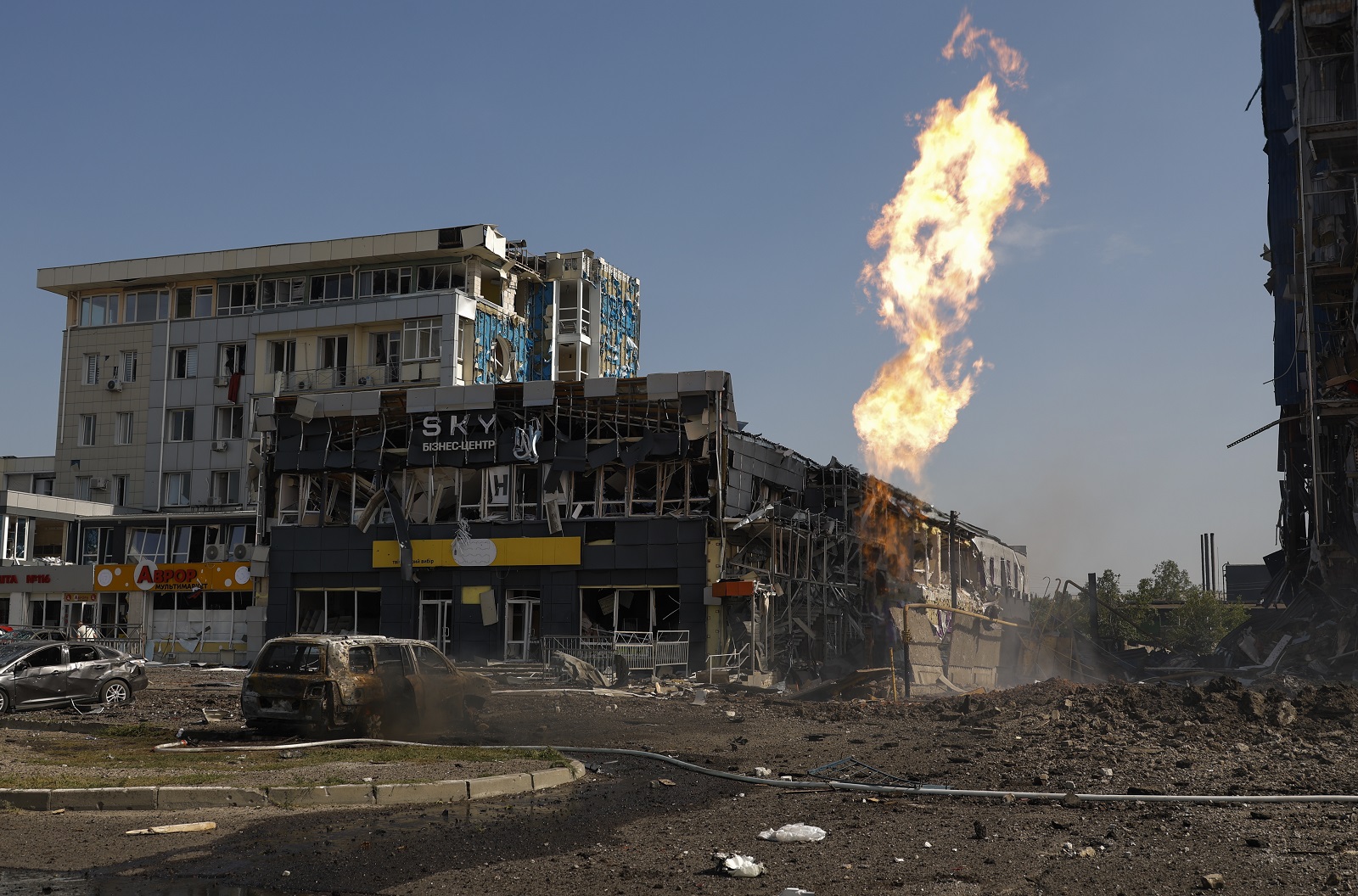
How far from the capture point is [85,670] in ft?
77.3

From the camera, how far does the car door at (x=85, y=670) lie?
23.3 metres

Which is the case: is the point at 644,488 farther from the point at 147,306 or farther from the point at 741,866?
the point at 147,306

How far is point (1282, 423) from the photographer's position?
4609 centimetres

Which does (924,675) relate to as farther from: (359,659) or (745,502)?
(359,659)

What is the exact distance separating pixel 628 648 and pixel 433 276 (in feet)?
98.4

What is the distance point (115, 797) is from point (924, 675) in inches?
865

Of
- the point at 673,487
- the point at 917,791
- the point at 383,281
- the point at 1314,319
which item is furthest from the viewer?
the point at 383,281

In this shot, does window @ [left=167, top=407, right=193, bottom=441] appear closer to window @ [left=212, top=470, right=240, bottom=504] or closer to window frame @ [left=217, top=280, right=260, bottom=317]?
window @ [left=212, top=470, right=240, bottom=504]

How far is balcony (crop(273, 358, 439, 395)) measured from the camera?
184 ft

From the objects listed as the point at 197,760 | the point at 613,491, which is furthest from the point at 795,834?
the point at 613,491

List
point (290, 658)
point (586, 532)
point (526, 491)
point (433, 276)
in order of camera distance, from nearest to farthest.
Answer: point (290, 658) → point (586, 532) → point (526, 491) → point (433, 276)

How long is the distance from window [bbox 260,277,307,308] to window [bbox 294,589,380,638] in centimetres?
2130

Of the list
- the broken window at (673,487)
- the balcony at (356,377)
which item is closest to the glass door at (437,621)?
the broken window at (673,487)

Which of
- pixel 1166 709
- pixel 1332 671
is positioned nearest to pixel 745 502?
pixel 1332 671
